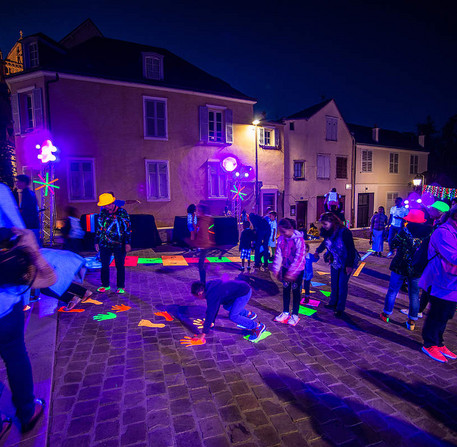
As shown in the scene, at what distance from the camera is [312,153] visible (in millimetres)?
21297

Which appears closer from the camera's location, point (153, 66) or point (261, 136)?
point (153, 66)

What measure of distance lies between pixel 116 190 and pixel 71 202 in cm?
214

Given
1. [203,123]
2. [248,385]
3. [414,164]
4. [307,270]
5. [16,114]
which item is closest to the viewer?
[248,385]

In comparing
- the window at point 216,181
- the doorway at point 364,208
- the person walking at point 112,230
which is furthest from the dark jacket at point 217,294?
the doorway at point 364,208

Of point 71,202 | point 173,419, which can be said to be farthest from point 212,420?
point 71,202

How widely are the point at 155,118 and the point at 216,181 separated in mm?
4826

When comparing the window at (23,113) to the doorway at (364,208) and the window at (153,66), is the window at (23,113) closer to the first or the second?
the window at (153,66)

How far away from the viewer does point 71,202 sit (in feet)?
43.8

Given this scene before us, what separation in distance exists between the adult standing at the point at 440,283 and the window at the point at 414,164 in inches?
1124

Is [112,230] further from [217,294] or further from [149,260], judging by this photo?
[149,260]

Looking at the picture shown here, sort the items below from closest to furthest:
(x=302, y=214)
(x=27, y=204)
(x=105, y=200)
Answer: (x=105, y=200), (x=27, y=204), (x=302, y=214)

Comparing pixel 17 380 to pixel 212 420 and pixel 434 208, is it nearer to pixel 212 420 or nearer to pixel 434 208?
pixel 212 420

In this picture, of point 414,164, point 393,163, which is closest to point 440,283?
point 393,163

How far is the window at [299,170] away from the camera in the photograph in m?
20.7
